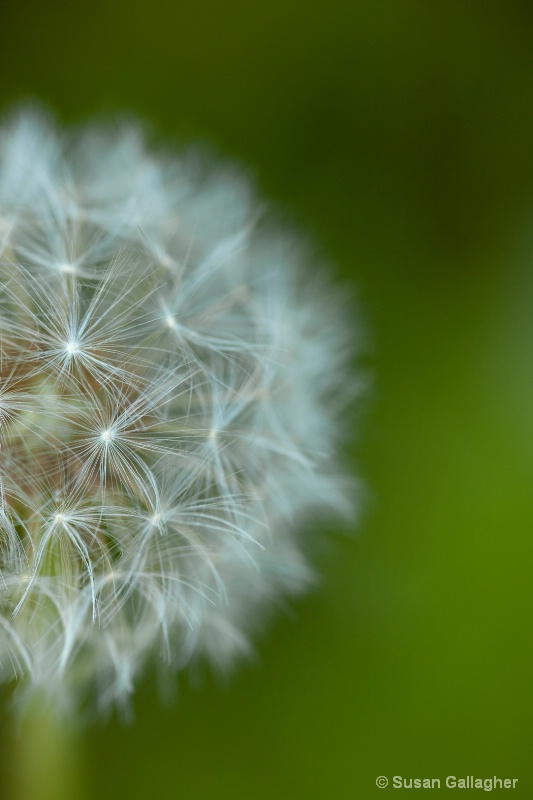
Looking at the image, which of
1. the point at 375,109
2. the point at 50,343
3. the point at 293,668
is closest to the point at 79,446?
the point at 50,343

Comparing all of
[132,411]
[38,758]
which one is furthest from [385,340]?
[38,758]

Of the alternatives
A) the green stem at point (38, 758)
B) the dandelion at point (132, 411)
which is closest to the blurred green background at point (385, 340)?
the green stem at point (38, 758)

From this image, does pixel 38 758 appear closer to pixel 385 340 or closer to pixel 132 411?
pixel 132 411

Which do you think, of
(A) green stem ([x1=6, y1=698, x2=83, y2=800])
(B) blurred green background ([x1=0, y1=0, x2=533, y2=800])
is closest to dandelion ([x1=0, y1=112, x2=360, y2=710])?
(A) green stem ([x1=6, y1=698, x2=83, y2=800])

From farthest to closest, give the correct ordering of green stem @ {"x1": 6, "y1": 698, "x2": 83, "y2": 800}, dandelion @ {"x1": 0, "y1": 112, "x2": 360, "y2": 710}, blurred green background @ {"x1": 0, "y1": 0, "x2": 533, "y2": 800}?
blurred green background @ {"x1": 0, "y1": 0, "x2": 533, "y2": 800}
green stem @ {"x1": 6, "y1": 698, "x2": 83, "y2": 800}
dandelion @ {"x1": 0, "y1": 112, "x2": 360, "y2": 710}

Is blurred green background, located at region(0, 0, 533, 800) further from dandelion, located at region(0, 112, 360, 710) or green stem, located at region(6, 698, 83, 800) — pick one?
dandelion, located at region(0, 112, 360, 710)

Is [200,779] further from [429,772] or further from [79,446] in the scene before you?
[79,446]
